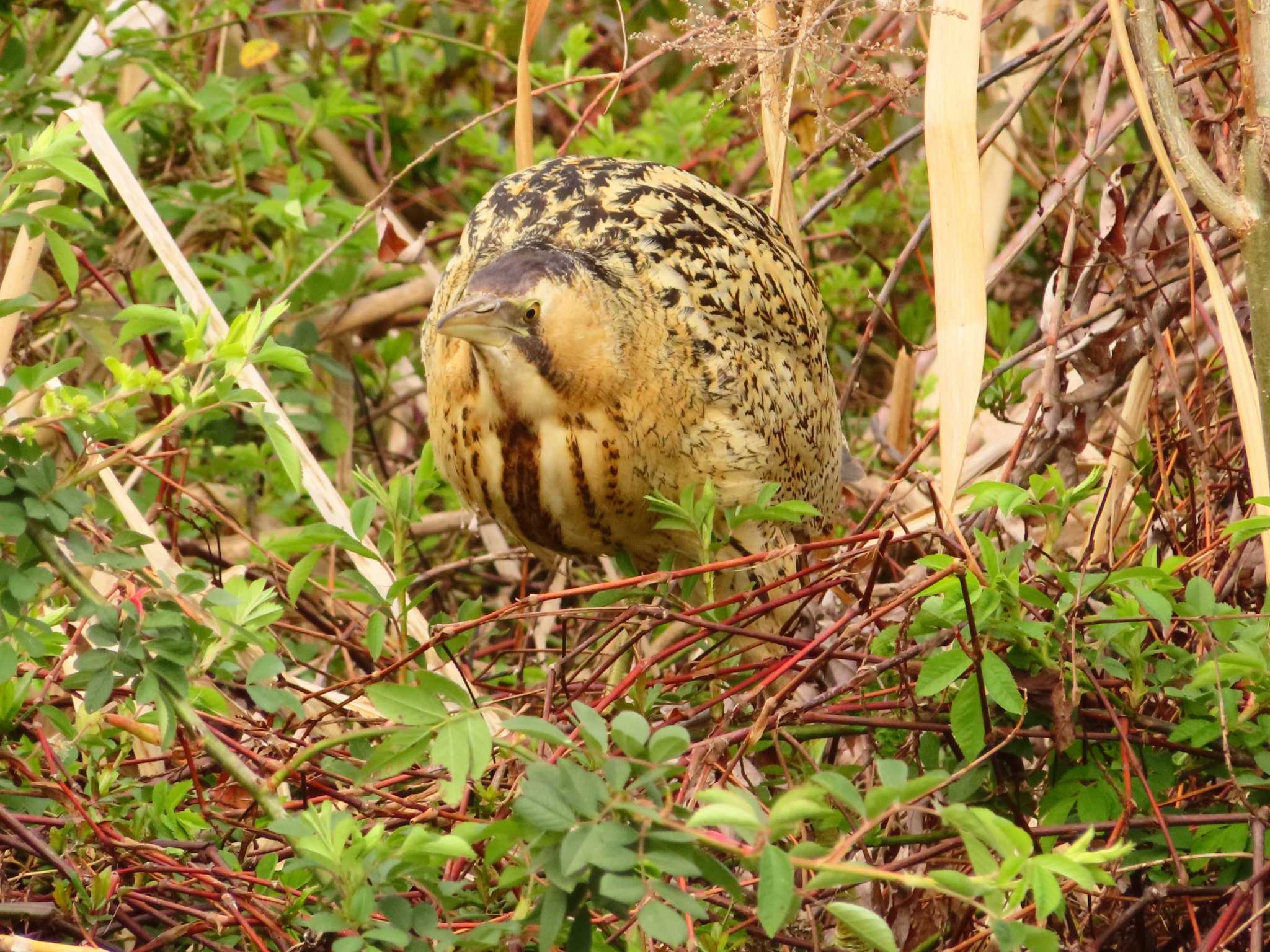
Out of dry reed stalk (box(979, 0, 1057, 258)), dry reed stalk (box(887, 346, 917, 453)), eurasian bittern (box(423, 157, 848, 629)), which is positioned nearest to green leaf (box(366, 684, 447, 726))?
eurasian bittern (box(423, 157, 848, 629))

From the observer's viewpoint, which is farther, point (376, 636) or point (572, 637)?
point (572, 637)

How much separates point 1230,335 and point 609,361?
84cm

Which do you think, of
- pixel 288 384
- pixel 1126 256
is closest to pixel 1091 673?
pixel 1126 256

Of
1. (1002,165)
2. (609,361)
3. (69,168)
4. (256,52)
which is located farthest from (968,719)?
(256,52)

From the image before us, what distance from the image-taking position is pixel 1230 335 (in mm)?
2012

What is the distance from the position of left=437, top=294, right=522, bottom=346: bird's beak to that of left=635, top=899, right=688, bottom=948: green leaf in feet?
3.13

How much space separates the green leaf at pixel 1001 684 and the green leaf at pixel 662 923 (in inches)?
21.0

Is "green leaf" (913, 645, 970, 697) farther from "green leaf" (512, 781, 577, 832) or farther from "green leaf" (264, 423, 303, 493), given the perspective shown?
"green leaf" (264, 423, 303, 493)

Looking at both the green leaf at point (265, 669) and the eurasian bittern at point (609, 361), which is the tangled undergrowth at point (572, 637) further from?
the eurasian bittern at point (609, 361)

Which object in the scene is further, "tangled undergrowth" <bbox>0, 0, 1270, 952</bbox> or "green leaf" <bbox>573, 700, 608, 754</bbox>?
"tangled undergrowth" <bbox>0, 0, 1270, 952</bbox>

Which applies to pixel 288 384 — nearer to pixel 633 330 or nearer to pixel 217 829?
pixel 633 330

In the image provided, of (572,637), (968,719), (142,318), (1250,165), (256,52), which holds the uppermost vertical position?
(256,52)

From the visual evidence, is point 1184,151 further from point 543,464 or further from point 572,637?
point 572,637

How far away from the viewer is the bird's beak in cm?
204
